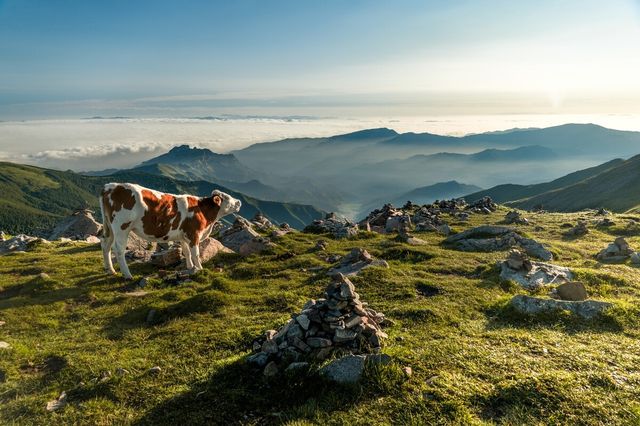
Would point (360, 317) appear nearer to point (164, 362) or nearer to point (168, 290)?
point (164, 362)

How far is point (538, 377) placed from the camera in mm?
8789

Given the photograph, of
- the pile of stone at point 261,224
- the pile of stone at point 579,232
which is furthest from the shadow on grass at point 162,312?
the pile of stone at point 579,232

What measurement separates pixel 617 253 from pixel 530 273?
31.6 feet

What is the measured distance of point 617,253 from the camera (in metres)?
23.4

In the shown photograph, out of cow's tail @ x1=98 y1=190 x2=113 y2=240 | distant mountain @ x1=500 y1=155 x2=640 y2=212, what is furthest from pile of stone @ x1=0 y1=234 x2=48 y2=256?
distant mountain @ x1=500 y1=155 x2=640 y2=212

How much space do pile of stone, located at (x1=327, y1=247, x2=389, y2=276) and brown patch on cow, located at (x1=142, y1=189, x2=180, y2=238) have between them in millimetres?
8824

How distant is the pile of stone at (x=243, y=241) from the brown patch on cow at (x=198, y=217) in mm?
3257

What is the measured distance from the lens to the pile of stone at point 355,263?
64.3ft

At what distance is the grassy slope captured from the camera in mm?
8133

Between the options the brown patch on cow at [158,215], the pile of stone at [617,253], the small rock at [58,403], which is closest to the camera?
the small rock at [58,403]

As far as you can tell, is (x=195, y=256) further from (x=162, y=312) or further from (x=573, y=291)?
(x=573, y=291)

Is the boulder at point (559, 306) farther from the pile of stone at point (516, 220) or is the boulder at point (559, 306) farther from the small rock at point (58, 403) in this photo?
the pile of stone at point (516, 220)

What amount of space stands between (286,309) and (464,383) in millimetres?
7839

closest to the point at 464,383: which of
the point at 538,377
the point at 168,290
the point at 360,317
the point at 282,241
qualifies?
the point at 538,377
